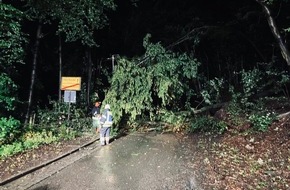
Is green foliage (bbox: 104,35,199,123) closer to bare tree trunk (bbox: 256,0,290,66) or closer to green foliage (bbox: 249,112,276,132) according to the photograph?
green foliage (bbox: 249,112,276,132)

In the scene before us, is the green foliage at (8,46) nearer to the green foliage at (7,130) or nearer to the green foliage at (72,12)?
the green foliage at (7,130)

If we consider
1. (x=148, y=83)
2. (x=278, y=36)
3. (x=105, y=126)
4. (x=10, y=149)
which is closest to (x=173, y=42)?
(x=148, y=83)

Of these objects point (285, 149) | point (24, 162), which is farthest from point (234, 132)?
point (24, 162)

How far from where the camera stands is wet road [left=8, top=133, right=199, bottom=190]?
27.4ft

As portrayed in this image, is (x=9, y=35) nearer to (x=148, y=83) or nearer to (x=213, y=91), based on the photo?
(x=148, y=83)

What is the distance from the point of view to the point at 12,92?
557 inches

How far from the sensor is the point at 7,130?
12.7 m

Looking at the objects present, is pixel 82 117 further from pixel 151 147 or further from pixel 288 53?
pixel 288 53

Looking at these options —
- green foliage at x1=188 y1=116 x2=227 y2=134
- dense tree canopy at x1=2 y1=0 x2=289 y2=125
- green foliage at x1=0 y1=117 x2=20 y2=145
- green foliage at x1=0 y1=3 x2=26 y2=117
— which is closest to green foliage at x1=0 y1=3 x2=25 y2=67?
green foliage at x1=0 y1=3 x2=26 y2=117

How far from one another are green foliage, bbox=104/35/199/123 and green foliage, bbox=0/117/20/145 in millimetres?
3841

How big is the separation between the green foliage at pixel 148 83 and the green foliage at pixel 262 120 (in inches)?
153

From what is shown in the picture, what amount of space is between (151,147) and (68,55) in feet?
33.3

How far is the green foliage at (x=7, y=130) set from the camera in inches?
484

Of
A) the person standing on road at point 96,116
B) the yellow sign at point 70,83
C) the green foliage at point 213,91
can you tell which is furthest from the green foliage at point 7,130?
the green foliage at point 213,91
